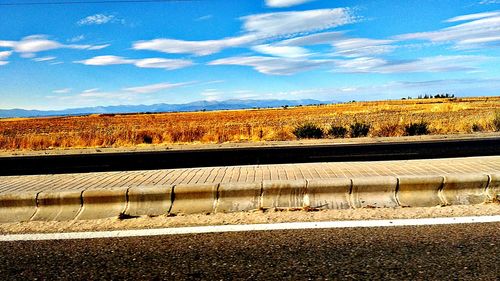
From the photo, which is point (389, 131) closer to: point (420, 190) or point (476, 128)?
point (476, 128)

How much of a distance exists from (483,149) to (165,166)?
332 inches

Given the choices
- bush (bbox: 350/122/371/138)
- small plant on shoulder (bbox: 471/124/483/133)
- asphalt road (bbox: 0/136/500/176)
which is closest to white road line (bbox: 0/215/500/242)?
asphalt road (bbox: 0/136/500/176)

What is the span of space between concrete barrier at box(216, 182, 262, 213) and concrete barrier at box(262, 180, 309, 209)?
0.09 m

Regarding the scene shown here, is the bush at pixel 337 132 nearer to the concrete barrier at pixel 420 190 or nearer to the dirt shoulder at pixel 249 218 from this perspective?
the concrete barrier at pixel 420 190

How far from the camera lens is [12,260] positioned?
4.29 metres

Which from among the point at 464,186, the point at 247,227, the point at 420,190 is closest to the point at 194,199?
the point at 247,227

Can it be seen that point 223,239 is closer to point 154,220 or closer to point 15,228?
point 154,220

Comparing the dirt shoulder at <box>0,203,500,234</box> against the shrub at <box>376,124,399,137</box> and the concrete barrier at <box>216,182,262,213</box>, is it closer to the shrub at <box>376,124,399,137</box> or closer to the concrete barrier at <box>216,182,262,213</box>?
the concrete barrier at <box>216,182,262,213</box>

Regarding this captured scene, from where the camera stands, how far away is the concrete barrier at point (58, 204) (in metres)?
5.70

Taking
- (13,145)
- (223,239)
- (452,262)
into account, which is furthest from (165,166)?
(13,145)

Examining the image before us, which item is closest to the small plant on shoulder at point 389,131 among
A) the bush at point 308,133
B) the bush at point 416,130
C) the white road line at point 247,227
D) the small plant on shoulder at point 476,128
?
the bush at point 416,130

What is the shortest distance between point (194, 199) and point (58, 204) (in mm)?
1712

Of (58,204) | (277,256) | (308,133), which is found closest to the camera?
(277,256)

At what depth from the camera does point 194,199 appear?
5812 mm
